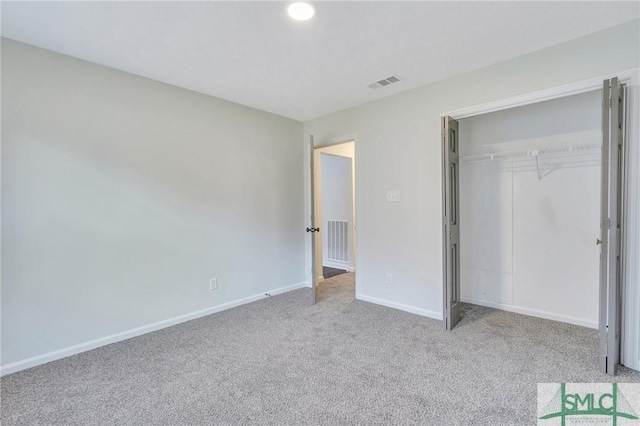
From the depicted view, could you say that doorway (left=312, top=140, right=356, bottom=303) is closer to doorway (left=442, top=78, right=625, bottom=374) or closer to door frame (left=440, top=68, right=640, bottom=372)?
doorway (left=442, top=78, right=625, bottom=374)

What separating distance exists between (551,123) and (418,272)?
2050 mm

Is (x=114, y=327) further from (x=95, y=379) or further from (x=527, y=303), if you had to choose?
(x=527, y=303)

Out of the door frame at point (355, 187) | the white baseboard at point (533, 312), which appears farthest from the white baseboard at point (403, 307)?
the white baseboard at point (533, 312)

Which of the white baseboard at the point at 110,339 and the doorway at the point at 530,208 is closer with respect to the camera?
the white baseboard at the point at 110,339

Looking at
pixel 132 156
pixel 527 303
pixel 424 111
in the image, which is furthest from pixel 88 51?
pixel 527 303

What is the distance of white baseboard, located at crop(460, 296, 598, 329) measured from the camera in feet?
9.66

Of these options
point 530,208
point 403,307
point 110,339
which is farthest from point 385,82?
point 110,339

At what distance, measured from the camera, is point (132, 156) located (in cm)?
287

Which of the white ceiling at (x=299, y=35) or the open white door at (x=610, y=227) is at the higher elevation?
the white ceiling at (x=299, y=35)

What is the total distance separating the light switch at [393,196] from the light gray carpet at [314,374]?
4.33 feet

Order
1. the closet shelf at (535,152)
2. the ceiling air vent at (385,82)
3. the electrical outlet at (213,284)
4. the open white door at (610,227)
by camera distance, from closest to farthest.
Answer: the open white door at (610,227), the closet shelf at (535,152), the ceiling air vent at (385,82), the electrical outlet at (213,284)

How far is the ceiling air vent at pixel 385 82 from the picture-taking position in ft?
10.0

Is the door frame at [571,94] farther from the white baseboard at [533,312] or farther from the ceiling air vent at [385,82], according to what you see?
the white baseboard at [533,312]

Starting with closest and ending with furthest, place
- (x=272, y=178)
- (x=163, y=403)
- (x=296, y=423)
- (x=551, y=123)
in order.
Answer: (x=296, y=423) < (x=163, y=403) < (x=551, y=123) < (x=272, y=178)
